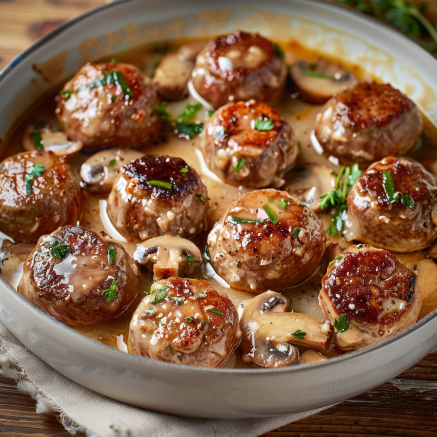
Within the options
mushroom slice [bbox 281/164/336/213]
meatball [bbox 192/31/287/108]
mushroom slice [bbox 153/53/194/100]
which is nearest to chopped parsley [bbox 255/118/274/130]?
mushroom slice [bbox 281/164/336/213]

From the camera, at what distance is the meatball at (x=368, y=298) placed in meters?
2.87

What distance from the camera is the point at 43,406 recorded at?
2.83 m

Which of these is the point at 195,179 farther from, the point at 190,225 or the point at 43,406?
the point at 43,406

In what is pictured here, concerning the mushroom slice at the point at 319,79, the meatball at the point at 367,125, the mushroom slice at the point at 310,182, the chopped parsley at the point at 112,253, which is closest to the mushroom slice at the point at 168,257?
the chopped parsley at the point at 112,253

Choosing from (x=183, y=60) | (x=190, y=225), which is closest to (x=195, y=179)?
(x=190, y=225)

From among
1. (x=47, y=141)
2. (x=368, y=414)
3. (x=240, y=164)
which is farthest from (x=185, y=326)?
(x=47, y=141)

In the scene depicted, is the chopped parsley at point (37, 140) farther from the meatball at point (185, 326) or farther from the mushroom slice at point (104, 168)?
the meatball at point (185, 326)

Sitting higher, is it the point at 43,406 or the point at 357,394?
the point at 357,394

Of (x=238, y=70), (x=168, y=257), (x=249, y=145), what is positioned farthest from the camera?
(x=238, y=70)

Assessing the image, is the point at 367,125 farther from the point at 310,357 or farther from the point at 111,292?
the point at 111,292

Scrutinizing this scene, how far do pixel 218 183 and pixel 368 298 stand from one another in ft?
4.19

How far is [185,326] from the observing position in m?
2.70

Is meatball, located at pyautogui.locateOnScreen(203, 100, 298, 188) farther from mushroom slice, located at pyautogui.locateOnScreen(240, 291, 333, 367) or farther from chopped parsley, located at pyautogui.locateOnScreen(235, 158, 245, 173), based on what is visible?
mushroom slice, located at pyautogui.locateOnScreen(240, 291, 333, 367)

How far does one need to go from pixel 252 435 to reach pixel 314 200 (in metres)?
1.45
